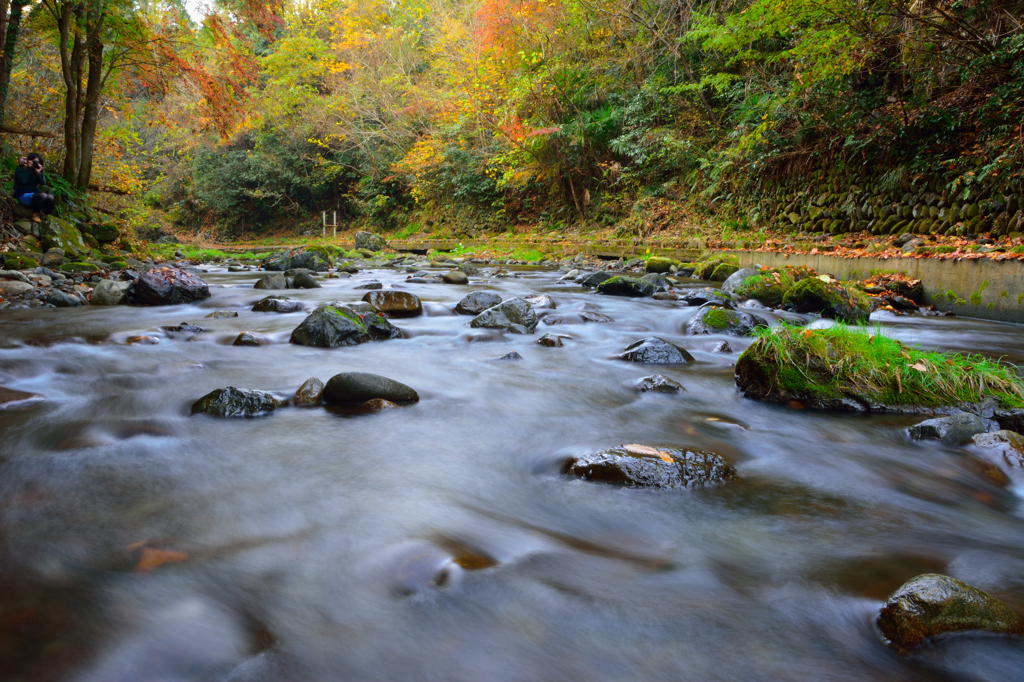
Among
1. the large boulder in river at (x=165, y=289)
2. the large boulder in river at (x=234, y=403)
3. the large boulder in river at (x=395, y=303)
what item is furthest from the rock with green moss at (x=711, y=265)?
the large boulder in river at (x=234, y=403)

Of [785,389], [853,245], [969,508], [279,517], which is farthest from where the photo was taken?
[853,245]

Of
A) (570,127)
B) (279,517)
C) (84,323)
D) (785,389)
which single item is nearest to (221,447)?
(279,517)

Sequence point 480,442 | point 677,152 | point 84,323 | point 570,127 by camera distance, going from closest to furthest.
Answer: point 480,442 → point 84,323 → point 677,152 → point 570,127

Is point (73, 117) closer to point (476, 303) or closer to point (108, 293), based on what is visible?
point (108, 293)

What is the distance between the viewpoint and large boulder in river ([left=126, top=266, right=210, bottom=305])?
25.3ft

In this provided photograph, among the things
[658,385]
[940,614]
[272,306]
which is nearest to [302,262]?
[272,306]

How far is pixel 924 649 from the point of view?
1492 millimetres

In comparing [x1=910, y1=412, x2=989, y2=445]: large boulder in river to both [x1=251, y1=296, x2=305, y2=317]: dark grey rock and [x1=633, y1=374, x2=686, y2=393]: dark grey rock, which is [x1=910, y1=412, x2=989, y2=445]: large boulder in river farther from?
[x1=251, y1=296, x2=305, y2=317]: dark grey rock

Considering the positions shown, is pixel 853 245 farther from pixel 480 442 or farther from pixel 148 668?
pixel 148 668

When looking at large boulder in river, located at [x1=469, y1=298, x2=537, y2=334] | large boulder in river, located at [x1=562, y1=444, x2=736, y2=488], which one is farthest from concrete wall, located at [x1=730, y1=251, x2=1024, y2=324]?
large boulder in river, located at [x1=562, y1=444, x2=736, y2=488]

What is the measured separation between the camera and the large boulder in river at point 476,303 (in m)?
7.33

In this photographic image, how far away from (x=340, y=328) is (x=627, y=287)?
536cm

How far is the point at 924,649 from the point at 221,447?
306cm

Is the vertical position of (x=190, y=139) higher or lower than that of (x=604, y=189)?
higher
